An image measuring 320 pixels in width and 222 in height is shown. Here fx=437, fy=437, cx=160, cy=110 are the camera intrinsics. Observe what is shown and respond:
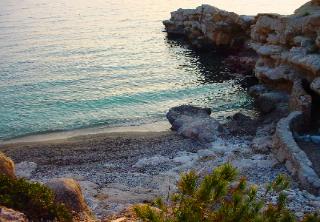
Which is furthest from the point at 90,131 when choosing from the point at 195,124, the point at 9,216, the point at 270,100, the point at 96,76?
the point at 9,216

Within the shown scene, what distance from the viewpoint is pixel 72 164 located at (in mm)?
27797

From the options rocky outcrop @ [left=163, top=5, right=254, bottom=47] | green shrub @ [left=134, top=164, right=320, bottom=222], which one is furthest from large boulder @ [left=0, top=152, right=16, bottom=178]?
rocky outcrop @ [left=163, top=5, right=254, bottom=47]

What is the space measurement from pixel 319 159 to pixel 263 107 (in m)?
13.2

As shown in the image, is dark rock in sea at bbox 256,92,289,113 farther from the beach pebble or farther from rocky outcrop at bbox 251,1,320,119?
the beach pebble

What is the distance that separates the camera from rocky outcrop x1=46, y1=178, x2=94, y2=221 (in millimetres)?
16672

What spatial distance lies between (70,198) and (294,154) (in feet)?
40.5

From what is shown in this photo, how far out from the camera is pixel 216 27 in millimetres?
60656

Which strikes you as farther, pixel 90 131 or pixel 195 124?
pixel 90 131

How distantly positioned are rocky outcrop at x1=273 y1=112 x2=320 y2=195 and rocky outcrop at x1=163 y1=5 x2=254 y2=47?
3121 cm

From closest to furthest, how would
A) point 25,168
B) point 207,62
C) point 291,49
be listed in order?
point 25,168 < point 291,49 < point 207,62

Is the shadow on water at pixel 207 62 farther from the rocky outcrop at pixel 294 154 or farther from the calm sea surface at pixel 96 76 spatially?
the rocky outcrop at pixel 294 154

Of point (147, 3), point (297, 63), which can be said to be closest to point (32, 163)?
point (297, 63)

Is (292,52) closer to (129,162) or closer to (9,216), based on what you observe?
(129,162)

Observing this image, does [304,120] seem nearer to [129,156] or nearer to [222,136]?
[222,136]
